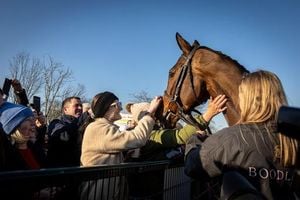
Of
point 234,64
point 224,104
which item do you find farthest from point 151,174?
point 234,64

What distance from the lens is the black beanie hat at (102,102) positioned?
13.0ft

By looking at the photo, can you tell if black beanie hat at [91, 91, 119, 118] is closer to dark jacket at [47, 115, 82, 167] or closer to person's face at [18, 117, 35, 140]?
person's face at [18, 117, 35, 140]

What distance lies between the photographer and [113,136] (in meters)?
3.63

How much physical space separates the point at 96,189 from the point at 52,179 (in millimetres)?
603

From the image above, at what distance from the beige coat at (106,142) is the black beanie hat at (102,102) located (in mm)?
173

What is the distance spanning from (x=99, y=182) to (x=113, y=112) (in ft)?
4.72

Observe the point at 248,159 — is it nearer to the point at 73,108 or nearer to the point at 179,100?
the point at 179,100

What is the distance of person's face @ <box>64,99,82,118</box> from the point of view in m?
6.46

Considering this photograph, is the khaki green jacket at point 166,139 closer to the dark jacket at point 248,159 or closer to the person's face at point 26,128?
the person's face at point 26,128

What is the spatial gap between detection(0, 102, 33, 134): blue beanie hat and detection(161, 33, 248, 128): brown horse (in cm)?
186

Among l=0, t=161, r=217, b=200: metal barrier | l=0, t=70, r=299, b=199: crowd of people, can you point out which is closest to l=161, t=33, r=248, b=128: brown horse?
l=0, t=70, r=299, b=199: crowd of people

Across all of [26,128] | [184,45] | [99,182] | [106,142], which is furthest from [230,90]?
[26,128]

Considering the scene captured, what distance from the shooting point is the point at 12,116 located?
3.83 m

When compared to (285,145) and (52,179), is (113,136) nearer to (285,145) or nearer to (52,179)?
(52,179)
